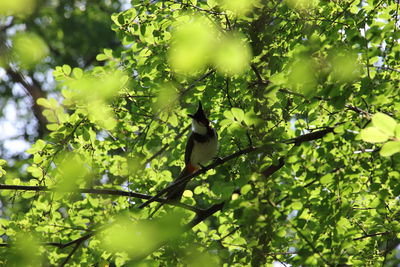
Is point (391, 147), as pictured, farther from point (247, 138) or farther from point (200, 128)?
point (200, 128)

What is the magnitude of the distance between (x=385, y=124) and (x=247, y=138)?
1.71m

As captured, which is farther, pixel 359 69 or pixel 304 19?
pixel 304 19

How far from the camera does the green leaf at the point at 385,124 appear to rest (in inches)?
74.2

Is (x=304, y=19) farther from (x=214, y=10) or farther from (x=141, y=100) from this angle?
(x=141, y=100)

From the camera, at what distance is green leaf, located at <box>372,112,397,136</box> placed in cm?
188

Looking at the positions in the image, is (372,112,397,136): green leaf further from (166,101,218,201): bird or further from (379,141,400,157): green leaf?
(166,101,218,201): bird

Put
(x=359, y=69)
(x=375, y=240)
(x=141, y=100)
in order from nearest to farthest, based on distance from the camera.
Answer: (x=359, y=69) < (x=375, y=240) < (x=141, y=100)

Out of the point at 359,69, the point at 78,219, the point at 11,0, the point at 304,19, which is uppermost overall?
the point at 304,19

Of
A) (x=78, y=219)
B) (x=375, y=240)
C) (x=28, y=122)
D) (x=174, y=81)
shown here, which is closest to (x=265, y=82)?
(x=174, y=81)

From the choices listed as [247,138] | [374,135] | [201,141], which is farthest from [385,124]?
[201,141]

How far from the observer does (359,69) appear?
291cm

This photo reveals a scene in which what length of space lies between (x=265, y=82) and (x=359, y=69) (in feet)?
3.05

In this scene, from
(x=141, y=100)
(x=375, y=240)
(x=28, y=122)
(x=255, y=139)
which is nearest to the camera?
(x=255, y=139)

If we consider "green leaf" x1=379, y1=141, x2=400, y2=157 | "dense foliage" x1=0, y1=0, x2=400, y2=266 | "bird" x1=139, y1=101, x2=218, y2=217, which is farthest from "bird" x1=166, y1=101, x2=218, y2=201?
"green leaf" x1=379, y1=141, x2=400, y2=157
